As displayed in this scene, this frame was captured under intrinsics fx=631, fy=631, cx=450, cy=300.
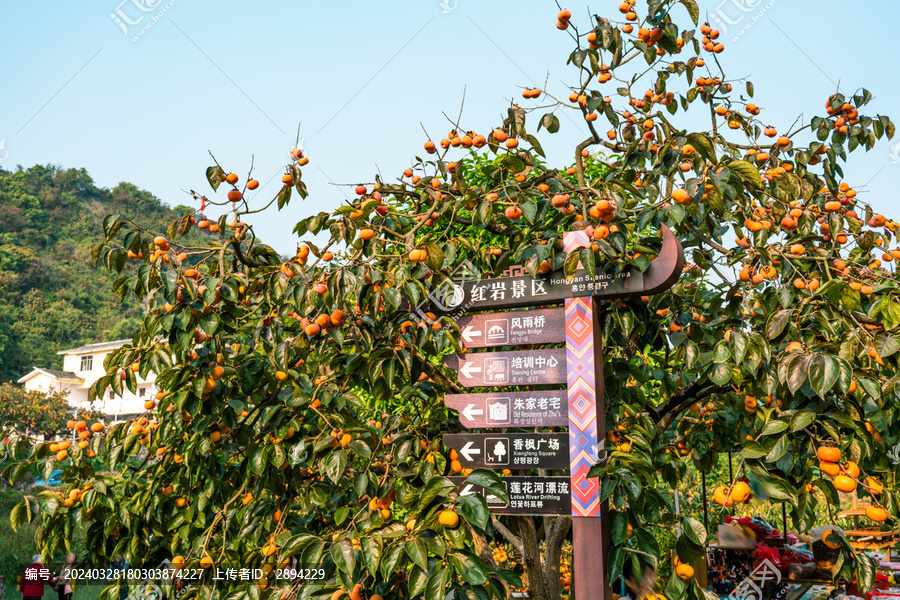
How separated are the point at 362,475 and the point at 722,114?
203cm

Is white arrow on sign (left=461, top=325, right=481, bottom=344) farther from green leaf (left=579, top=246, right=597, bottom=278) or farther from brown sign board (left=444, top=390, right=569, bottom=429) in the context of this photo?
green leaf (left=579, top=246, right=597, bottom=278)

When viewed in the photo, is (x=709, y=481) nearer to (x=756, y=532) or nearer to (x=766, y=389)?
(x=756, y=532)

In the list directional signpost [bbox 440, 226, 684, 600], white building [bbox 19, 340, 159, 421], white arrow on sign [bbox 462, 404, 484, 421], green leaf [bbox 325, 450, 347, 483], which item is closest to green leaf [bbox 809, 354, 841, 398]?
directional signpost [bbox 440, 226, 684, 600]

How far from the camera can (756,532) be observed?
4238 mm

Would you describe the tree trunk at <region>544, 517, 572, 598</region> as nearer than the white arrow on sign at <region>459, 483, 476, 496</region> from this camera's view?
No

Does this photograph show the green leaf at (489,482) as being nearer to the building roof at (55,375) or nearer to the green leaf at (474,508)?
the green leaf at (474,508)

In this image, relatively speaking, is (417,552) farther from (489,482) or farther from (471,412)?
(471,412)

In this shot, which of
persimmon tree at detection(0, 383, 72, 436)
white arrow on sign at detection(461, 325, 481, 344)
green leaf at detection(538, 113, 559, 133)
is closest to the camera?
white arrow on sign at detection(461, 325, 481, 344)

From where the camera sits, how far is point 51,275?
81.0 ft

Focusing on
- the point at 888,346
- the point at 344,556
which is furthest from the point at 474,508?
the point at 888,346

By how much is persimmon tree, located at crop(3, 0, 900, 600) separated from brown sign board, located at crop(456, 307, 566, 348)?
100 millimetres

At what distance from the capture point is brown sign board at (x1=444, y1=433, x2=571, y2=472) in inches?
65.9

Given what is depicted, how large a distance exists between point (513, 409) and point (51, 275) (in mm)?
27873

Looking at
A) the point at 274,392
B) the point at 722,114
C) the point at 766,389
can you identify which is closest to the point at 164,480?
the point at 274,392
